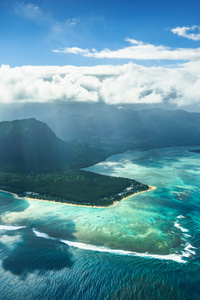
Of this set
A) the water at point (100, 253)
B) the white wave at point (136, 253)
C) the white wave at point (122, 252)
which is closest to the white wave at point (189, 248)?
the white wave at point (136, 253)

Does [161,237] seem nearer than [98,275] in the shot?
No

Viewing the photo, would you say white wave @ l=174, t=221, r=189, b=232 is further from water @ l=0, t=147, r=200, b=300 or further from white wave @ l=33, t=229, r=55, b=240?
white wave @ l=33, t=229, r=55, b=240

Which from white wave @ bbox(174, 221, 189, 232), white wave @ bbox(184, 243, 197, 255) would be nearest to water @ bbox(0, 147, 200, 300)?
white wave @ bbox(174, 221, 189, 232)

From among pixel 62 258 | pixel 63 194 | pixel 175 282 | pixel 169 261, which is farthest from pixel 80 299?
pixel 63 194

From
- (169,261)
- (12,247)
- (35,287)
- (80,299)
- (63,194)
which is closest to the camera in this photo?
(80,299)

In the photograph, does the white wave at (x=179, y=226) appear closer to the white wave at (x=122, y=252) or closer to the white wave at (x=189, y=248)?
the white wave at (x=189, y=248)

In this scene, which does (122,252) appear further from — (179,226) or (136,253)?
(179,226)

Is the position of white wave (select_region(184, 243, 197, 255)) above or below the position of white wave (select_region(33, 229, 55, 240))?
below

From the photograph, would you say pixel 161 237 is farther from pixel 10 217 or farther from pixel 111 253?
pixel 10 217
